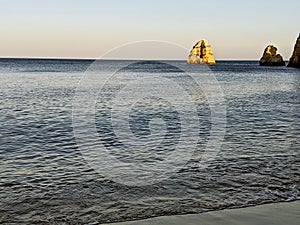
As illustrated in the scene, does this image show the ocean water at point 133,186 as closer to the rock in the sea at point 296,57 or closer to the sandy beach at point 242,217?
the sandy beach at point 242,217

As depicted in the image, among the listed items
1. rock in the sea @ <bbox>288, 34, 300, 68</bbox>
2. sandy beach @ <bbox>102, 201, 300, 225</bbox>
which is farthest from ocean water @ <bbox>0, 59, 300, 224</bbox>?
rock in the sea @ <bbox>288, 34, 300, 68</bbox>

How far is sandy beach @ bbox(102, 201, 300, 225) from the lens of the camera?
905 cm

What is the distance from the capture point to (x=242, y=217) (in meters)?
9.41

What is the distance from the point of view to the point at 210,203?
10602 millimetres

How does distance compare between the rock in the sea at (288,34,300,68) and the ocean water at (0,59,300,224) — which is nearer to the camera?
the ocean water at (0,59,300,224)

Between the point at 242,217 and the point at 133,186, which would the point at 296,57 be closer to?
the point at 133,186

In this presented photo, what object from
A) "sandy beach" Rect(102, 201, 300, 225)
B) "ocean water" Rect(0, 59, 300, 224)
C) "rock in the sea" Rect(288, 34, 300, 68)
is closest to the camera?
"sandy beach" Rect(102, 201, 300, 225)

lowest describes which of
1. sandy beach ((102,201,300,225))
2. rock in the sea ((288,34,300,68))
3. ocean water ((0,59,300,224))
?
ocean water ((0,59,300,224))

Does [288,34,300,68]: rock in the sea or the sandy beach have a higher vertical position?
[288,34,300,68]: rock in the sea

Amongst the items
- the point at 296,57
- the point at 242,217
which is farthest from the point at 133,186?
the point at 296,57

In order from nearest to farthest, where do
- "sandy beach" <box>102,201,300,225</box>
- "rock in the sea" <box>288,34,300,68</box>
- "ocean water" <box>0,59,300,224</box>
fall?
"sandy beach" <box>102,201,300,225</box> < "ocean water" <box>0,59,300,224</box> < "rock in the sea" <box>288,34,300,68</box>

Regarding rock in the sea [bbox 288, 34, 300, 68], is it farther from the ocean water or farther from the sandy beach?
the sandy beach

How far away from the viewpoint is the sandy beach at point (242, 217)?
9.05m

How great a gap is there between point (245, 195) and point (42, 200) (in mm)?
5853
